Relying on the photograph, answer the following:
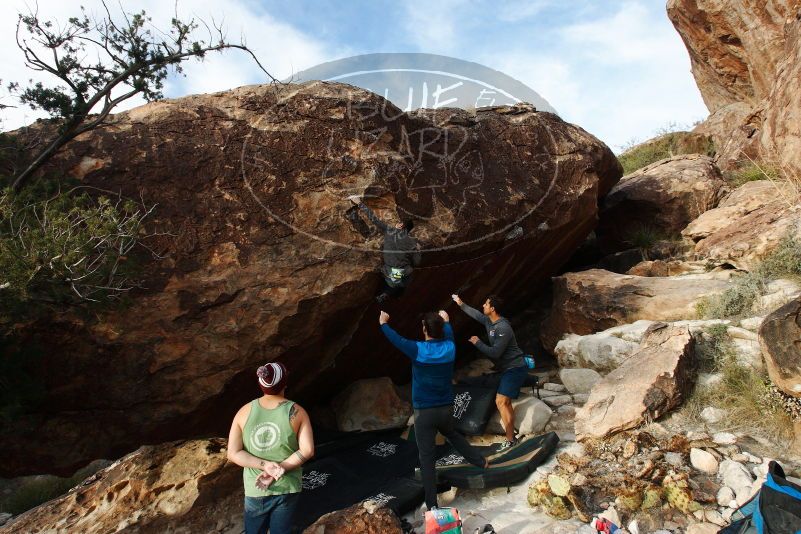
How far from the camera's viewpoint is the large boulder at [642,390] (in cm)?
414

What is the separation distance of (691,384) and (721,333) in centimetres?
81

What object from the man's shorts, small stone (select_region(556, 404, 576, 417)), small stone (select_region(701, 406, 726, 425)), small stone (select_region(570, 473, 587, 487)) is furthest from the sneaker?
small stone (select_region(701, 406, 726, 425))

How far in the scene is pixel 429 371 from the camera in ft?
12.1

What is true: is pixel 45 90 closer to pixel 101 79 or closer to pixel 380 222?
pixel 101 79

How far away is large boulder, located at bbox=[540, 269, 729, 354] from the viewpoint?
6.12 metres

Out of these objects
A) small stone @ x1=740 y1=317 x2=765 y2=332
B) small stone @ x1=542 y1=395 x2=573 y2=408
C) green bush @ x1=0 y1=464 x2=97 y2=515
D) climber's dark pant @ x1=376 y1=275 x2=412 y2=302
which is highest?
climber's dark pant @ x1=376 y1=275 x2=412 y2=302

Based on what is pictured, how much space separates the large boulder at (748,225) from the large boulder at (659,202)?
997 mm

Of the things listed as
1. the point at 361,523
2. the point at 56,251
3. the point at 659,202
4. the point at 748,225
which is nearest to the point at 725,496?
the point at 361,523

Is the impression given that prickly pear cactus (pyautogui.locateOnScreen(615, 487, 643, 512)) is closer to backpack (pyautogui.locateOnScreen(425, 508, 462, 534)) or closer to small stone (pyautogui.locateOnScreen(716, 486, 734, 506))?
small stone (pyautogui.locateOnScreen(716, 486, 734, 506))

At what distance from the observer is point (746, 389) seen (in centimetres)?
417

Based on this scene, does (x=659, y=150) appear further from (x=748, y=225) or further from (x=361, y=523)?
(x=361, y=523)

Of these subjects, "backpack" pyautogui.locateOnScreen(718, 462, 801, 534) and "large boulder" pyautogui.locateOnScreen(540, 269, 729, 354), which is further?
"large boulder" pyautogui.locateOnScreen(540, 269, 729, 354)

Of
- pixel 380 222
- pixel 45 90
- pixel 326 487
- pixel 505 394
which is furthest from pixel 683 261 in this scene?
pixel 45 90

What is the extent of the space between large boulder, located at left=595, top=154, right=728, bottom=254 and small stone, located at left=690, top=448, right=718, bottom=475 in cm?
684
